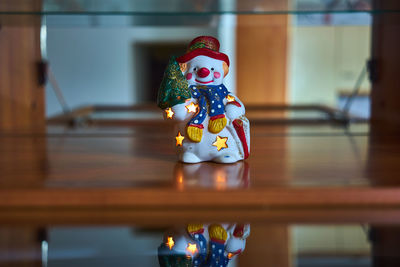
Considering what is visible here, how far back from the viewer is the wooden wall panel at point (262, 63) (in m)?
1.73

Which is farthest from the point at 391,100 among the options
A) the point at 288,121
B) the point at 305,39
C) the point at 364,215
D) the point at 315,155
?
the point at 305,39

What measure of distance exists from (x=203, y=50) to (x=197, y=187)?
22cm

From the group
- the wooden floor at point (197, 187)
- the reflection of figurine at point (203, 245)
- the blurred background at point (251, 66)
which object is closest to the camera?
the reflection of figurine at point (203, 245)

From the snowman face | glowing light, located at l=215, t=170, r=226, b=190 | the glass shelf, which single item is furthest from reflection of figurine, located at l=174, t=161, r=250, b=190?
the glass shelf

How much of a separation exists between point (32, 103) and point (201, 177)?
2.30 feet

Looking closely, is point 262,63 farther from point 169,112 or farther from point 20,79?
point 169,112

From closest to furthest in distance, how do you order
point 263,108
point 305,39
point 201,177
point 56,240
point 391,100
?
1. point 56,240
2. point 201,177
3. point 391,100
4. point 263,108
5. point 305,39

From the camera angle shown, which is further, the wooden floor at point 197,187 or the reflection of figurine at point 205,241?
the wooden floor at point 197,187

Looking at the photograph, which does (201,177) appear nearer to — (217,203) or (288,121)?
(217,203)

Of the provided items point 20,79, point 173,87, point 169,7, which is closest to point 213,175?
point 173,87

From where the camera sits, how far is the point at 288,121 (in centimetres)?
127

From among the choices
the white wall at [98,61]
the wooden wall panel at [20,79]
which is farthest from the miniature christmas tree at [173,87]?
the white wall at [98,61]

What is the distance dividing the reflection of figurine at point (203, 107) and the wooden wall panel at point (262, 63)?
1049mm

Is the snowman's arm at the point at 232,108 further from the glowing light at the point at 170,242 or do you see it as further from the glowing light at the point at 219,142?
the glowing light at the point at 170,242
